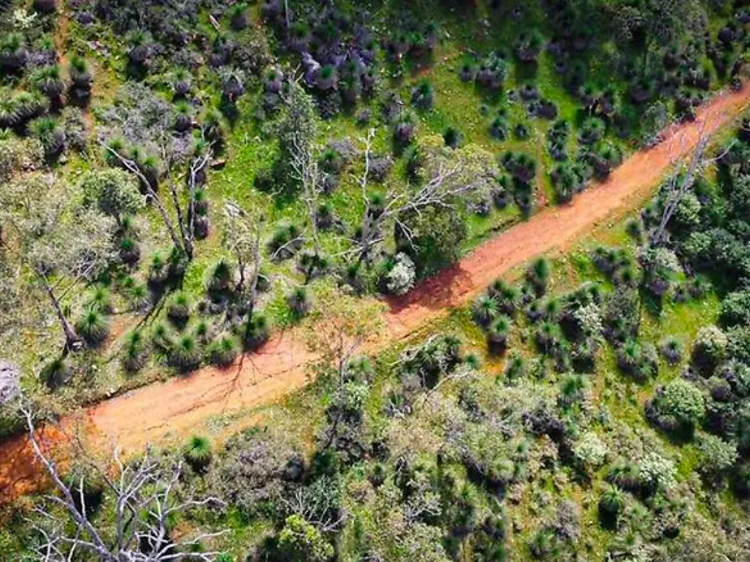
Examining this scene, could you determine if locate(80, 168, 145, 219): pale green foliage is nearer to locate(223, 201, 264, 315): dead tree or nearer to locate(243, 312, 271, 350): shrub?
locate(223, 201, 264, 315): dead tree

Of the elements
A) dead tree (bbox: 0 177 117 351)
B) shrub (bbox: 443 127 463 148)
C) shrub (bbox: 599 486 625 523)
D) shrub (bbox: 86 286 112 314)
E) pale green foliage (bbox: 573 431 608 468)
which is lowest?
shrub (bbox: 599 486 625 523)

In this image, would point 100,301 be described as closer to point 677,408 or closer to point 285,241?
point 285,241

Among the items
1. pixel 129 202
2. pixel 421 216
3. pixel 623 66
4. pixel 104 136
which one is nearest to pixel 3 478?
pixel 129 202

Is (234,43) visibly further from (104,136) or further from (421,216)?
(421,216)

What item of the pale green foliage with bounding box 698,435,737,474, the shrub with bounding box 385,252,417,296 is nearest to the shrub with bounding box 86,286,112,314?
the shrub with bounding box 385,252,417,296

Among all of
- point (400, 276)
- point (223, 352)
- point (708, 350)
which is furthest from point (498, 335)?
point (223, 352)

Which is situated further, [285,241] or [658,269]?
[658,269]

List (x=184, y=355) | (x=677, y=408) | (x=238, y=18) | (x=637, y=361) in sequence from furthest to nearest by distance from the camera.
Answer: (x=238, y=18)
(x=637, y=361)
(x=677, y=408)
(x=184, y=355)
